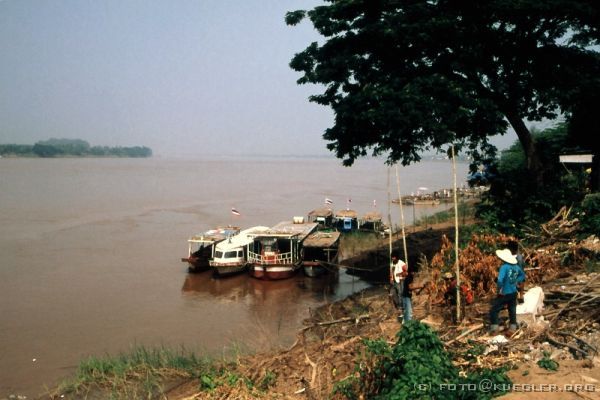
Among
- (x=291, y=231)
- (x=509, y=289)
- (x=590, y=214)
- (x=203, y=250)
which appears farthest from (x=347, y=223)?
(x=509, y=289)

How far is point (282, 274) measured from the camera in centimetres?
2223

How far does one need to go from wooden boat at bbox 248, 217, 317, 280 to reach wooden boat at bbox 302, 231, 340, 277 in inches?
19.7

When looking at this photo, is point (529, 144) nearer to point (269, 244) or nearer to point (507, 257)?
point (507, 257)

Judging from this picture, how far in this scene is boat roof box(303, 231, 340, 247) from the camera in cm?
2347

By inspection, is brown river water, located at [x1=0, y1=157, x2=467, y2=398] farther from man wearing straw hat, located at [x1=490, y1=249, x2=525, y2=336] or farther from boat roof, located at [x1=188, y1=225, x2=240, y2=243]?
man wearing straw hat, located at [x1=490, y1=249, x2=525, y2=336]

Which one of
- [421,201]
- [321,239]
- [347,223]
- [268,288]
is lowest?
[268,288]

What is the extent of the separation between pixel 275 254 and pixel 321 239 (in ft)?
10.0

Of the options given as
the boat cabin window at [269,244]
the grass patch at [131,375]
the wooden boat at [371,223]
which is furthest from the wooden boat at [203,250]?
the grass patch at [131,375]

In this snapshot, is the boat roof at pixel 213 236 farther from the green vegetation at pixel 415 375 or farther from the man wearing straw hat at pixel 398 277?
the green vegetation at pixel 415 375

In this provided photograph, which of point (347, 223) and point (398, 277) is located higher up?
point (398, 277)

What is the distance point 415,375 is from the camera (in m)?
5.93

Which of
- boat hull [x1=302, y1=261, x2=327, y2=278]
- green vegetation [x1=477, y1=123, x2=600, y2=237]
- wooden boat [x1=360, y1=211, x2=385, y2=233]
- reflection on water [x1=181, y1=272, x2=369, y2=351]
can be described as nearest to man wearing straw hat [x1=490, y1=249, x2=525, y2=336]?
green vegetation [x1=477, y1=123, x2=600, y2=237]

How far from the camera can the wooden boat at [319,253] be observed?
22.9 metres

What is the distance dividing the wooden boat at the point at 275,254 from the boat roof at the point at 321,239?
0.56m
